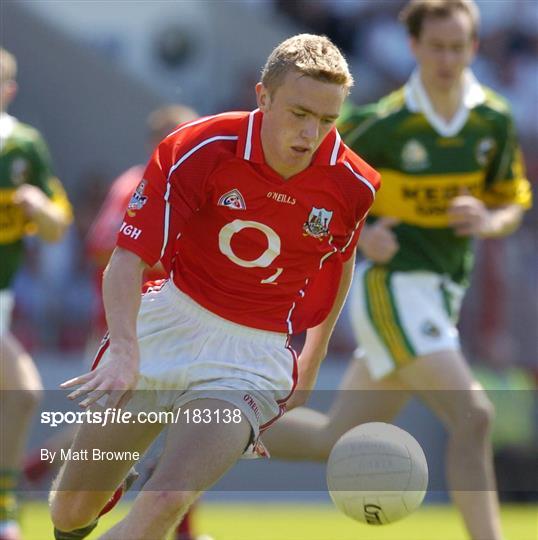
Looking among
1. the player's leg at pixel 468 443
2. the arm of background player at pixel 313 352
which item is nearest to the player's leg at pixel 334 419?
the player's leg at pixel 468 443

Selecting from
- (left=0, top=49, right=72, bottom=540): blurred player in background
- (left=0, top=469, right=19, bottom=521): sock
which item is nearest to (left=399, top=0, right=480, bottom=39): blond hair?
(left=0, top=49, right=72, bottom=540): blurred player in background

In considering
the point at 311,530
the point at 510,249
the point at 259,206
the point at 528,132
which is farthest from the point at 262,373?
the point at 528,132

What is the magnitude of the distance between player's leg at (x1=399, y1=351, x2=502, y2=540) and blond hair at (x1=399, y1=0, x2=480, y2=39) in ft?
5.93

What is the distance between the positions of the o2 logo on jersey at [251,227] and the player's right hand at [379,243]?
1871 millimetres

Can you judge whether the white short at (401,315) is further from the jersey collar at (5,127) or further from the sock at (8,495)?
the jersey collar at (5,127)

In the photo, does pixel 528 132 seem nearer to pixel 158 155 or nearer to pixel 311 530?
pixel 311 530

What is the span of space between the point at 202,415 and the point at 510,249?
8924 mm

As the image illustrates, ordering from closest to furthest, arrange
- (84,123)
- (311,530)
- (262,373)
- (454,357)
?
(262,373) → (454,357) → (311,530) → (84,123)

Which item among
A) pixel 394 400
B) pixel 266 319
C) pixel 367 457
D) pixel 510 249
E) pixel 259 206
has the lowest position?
pixel 510 249

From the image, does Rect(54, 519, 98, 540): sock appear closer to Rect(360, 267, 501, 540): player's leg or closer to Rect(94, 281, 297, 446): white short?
Rect(94, 281, 297, 446): white short

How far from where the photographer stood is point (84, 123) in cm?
1694

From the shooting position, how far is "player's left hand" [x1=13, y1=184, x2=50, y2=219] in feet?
26.0

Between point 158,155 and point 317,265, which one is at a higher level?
point 158,155

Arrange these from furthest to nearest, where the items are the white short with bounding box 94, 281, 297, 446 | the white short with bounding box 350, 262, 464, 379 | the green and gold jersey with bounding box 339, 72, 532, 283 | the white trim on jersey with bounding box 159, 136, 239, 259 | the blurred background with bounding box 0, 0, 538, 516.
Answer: the blurred background with bounding box 0, 0, 538, 516 < the green and gold jersey with bounding box 339, 72, 532, 283 < the white short with bounding box 350, 262, 464, 379 < the white short with bounding box 94, 281, 297, 446 < the white trim on jersey with bounding box 159, 136, 239, 259
